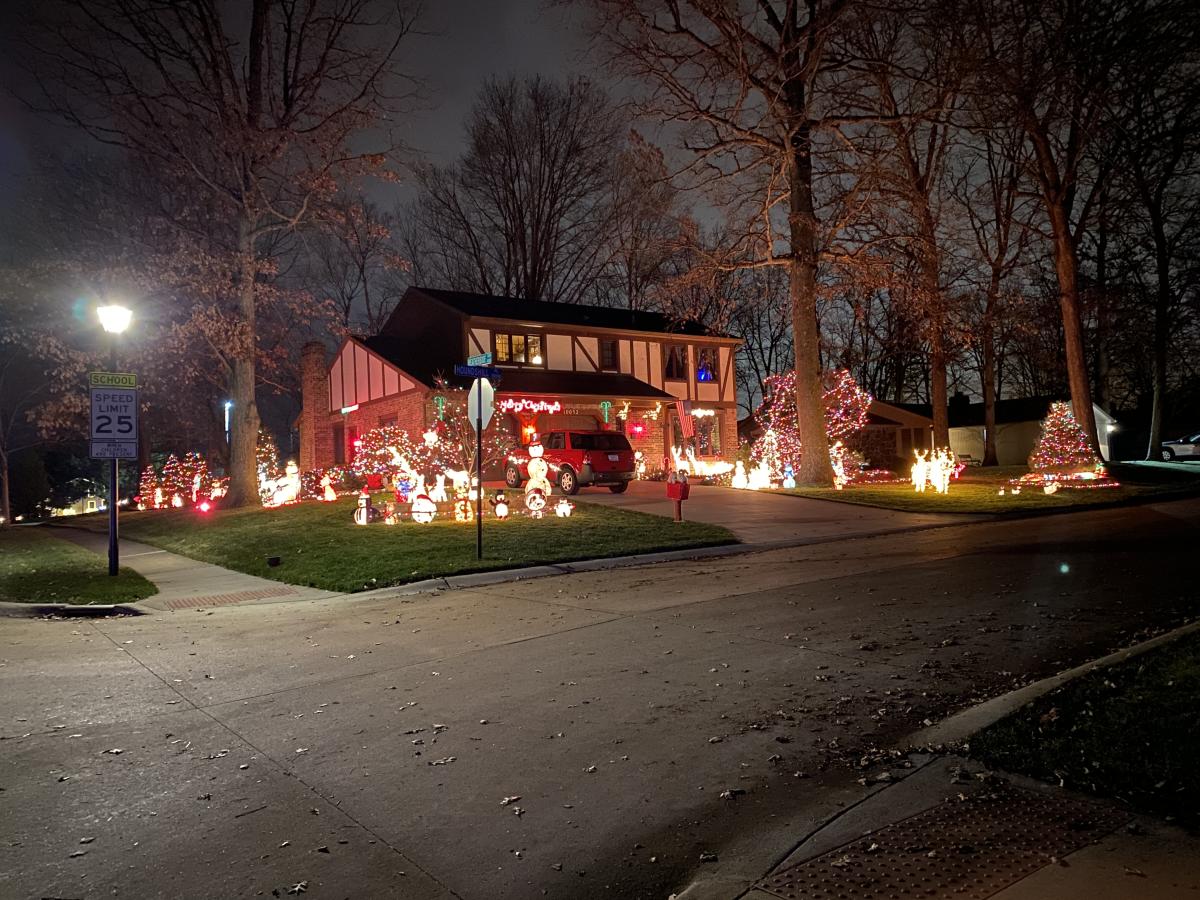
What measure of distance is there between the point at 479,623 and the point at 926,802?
5270 millimetres

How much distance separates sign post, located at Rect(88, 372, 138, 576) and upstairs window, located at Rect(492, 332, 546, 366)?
1957 cm

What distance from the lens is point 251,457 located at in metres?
24.9

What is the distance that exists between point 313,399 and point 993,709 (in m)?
36.5

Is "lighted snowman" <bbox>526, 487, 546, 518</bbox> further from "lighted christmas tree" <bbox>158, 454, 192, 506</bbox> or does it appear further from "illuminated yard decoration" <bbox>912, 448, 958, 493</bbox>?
"lighted christmas tree" <bbox>158, 454, 192, 506</bbox>

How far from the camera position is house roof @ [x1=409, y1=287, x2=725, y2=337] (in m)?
32.5

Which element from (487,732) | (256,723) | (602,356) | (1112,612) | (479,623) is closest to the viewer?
(487,732)

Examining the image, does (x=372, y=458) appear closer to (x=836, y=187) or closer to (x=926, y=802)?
(x=836, y=187)

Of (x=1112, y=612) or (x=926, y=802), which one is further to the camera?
(x=1112, y=612)

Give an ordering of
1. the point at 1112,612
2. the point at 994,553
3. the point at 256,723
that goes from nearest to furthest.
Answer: the point at 256,723, the point at 1112,612, the point at 994,553

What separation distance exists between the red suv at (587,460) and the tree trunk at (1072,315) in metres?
14.9

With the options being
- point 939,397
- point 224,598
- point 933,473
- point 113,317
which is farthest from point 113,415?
point 939,397

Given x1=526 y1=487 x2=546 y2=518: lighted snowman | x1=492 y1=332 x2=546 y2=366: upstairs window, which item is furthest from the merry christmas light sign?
x1=526 y1=487 x2=546 y2=518: lighted snowman

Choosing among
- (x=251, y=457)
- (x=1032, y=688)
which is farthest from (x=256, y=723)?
(x=251, y=457)

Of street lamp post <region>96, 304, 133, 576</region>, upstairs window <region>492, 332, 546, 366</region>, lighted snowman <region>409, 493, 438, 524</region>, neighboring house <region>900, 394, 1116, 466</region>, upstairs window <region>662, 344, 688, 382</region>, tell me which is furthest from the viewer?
neighboring house <region>900, 394, 1116, 466</region>
